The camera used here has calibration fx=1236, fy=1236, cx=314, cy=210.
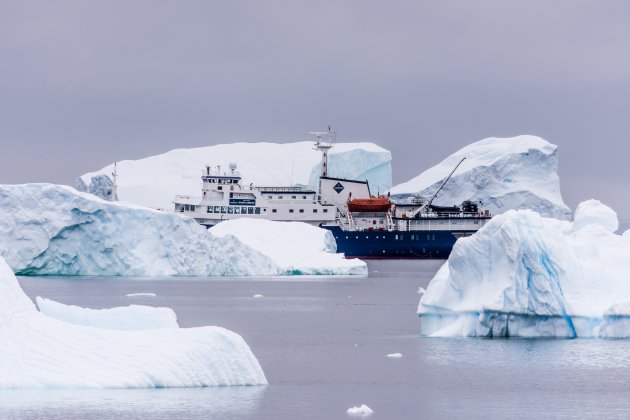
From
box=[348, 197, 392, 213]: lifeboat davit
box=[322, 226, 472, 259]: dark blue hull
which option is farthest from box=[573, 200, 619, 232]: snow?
box=[348, 197, 392, 213]: lifeboat davit

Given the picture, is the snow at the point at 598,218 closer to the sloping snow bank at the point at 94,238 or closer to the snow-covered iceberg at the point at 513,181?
the sloping snow bank at the point at 94,238

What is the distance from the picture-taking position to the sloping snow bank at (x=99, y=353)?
45.8 feet

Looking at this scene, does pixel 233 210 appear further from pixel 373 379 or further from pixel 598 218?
pixel 373 379

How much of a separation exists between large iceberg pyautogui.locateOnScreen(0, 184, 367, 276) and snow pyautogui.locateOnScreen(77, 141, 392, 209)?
40.2 m

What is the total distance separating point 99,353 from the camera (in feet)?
47.2

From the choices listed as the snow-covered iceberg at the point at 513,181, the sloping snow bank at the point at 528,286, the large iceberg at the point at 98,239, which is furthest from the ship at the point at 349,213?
the sloping snow bank at the point at 528,286

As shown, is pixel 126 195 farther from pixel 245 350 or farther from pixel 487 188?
pixel 245 350

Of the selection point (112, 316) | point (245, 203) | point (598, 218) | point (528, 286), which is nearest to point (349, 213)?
point (245, 203)

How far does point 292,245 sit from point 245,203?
22.0 m

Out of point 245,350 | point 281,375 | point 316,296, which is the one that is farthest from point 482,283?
point 316,296

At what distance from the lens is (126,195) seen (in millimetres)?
88062

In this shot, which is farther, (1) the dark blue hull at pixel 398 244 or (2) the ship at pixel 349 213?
(1) the dark blue hull at pixel 398 244

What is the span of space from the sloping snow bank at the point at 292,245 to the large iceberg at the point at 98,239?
3.30 m

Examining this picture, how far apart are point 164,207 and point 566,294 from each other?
67836 millimetres
